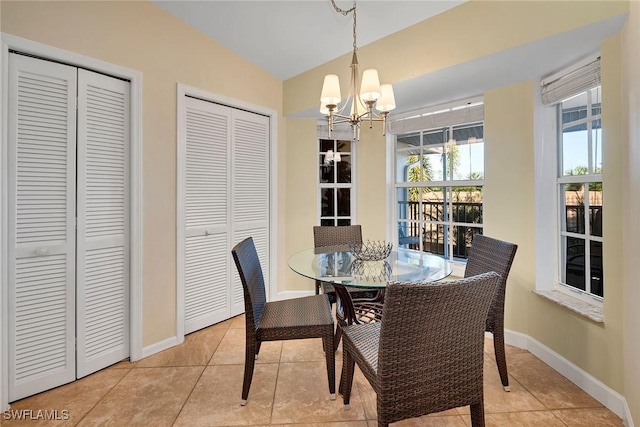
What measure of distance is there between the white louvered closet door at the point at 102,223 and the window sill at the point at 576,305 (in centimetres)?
307

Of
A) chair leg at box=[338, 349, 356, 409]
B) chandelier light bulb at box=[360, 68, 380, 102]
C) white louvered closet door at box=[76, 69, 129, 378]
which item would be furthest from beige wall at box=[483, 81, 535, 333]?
white louvered closet door at box=[76, 69, 129, 378]

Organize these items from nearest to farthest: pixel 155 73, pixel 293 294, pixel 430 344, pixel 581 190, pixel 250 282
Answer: pixel 430 344 < pixel 250 282 < pixel 581 190 < pixel 155 73 < pixel 293 294

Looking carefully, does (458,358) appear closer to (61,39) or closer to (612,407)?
(612,407)

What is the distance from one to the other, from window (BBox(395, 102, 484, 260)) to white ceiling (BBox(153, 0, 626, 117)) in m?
0.34

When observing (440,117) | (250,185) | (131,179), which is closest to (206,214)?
(250,185)

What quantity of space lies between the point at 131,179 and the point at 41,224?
1.96 feet

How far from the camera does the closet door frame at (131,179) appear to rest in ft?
5.92

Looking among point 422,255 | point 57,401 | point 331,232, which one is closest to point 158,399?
point 57,401

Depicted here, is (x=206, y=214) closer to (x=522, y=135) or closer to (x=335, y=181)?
(x=335, y=181)

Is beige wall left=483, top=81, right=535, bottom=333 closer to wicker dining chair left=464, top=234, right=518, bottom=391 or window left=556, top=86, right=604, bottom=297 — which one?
window left=556, top=86, right=604, bottom=297

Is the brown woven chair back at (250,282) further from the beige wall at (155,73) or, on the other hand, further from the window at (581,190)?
the window at (581,190)

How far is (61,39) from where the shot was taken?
Answer: 78.7 inches

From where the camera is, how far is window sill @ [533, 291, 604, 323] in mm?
1956

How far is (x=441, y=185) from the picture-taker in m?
3.20
